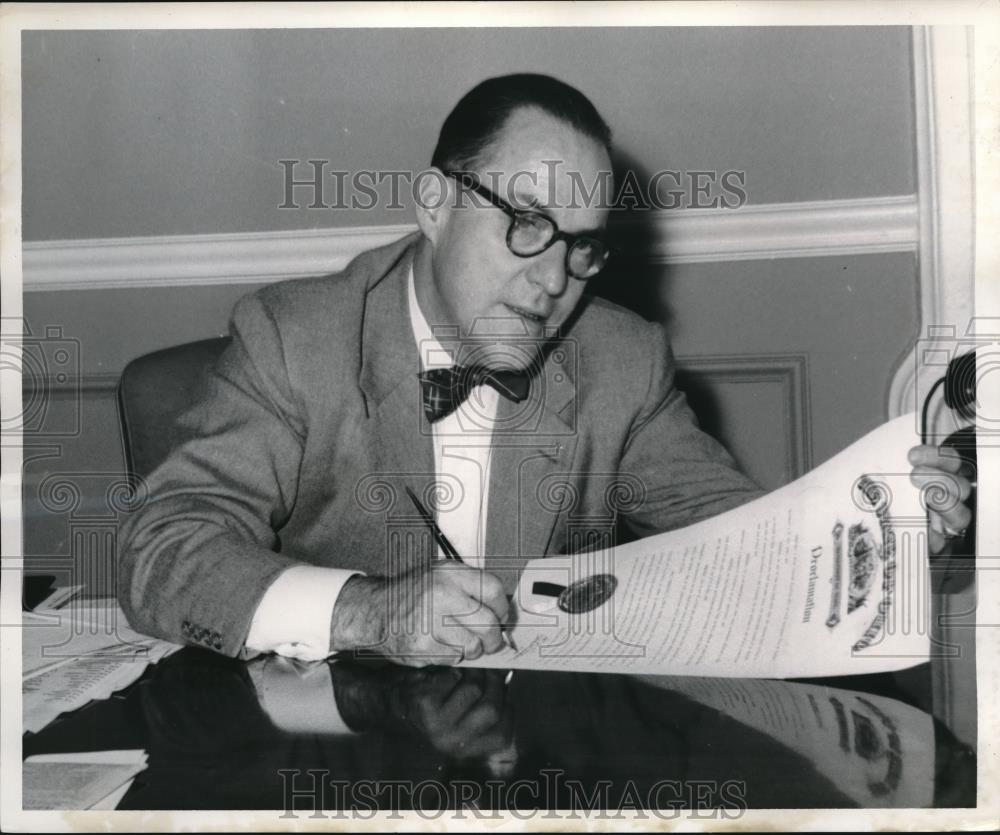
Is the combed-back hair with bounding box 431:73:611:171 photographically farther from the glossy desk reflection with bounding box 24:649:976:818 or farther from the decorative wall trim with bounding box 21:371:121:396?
the glossy desk reflection with bounding box 24:649:976:818

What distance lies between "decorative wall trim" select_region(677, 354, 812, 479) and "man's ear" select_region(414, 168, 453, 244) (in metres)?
0.37

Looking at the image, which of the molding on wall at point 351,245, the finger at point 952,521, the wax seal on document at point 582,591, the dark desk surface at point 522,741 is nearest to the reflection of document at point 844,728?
the dark desk surface at point 522,741

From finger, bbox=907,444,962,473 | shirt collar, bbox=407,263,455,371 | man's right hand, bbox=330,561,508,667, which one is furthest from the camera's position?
shirt collar, bbox=407,263,455,371

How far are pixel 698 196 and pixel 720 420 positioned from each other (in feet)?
0.94

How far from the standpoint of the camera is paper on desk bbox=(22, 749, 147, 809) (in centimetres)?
87

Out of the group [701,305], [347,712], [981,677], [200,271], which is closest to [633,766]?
[347,712]

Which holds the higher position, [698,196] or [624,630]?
[698,196]

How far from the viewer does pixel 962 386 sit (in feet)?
3.94

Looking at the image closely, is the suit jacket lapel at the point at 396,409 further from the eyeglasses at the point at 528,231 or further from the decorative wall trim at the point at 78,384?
the decorative wall trim at the point at 78,384

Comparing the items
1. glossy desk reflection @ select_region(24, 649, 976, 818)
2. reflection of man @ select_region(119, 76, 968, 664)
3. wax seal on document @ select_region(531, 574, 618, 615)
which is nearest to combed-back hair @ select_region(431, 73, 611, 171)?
reflection of man @ select_region(119, 76, 968, 664)

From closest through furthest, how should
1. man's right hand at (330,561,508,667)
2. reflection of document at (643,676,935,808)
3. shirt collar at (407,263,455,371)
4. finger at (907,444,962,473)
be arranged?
reflection of document at (643,676,935,808) < man's right hand at (330,561,508,667) < finger at (907,444,962,473) < shirt collar at (407,263,455,371)

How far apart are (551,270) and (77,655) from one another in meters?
0.68

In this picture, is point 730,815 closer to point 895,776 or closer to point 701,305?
point 895,776

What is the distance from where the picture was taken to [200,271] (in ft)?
4.16
